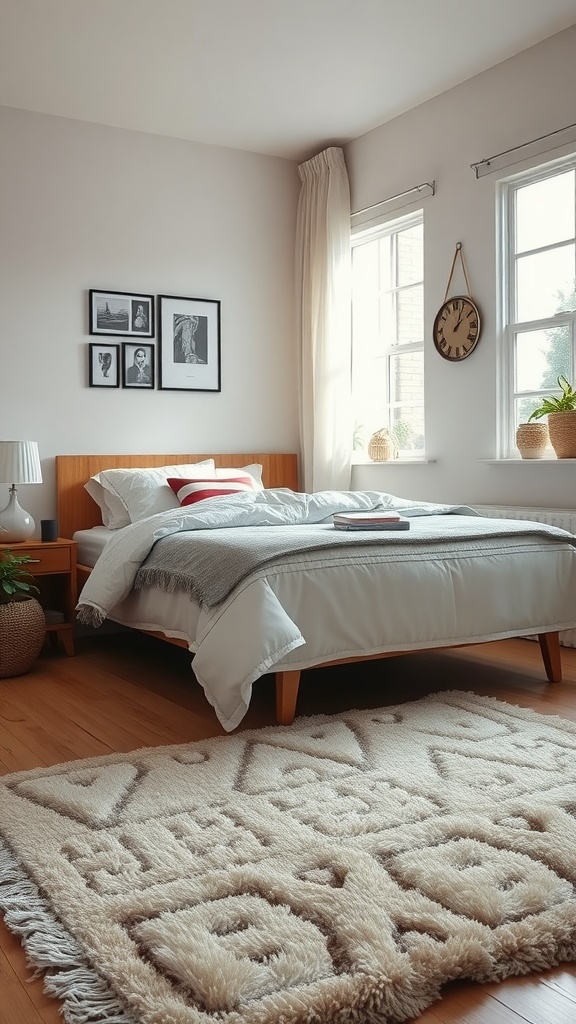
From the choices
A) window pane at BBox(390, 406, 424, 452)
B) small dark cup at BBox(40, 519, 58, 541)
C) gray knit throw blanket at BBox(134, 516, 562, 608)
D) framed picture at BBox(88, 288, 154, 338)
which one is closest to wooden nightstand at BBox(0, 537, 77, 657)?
small dark cup at BBox(40, 519, 58, 541)

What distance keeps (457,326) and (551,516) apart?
124cm

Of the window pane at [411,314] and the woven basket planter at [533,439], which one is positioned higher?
the window pane at [411,314]

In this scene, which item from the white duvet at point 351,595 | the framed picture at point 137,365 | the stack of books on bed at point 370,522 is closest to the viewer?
the white duvet at point 351,595

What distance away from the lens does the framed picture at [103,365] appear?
5070 mm

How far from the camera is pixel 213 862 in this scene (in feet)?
6.28

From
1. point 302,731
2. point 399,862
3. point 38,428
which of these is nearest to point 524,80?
point 38,428

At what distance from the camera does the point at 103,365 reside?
16.8ft

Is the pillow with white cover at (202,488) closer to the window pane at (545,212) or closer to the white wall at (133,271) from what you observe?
the white wall at (133,271)

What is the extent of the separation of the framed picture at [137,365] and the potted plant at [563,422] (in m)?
2.24

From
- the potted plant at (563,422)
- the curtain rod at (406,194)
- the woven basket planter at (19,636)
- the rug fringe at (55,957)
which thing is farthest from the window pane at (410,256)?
the rug fringe at (55,957)

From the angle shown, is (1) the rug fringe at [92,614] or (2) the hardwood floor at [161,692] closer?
(2) the hardwood floor at [161,692]

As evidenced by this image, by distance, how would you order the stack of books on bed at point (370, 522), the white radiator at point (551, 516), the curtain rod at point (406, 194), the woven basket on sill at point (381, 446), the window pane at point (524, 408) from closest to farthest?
1. the stack of books on bed at point (370, 522)
2. the white radiator at point (551, 516)
3. the window pane at point (524, 408)
4. the curtain rod at point (406, 194)
5. the woven basket on sill at point (381, 446)

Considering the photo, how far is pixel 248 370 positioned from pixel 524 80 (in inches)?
88.1

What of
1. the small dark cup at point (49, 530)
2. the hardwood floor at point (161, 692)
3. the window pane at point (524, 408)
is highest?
the window pane at point (524, 408)
